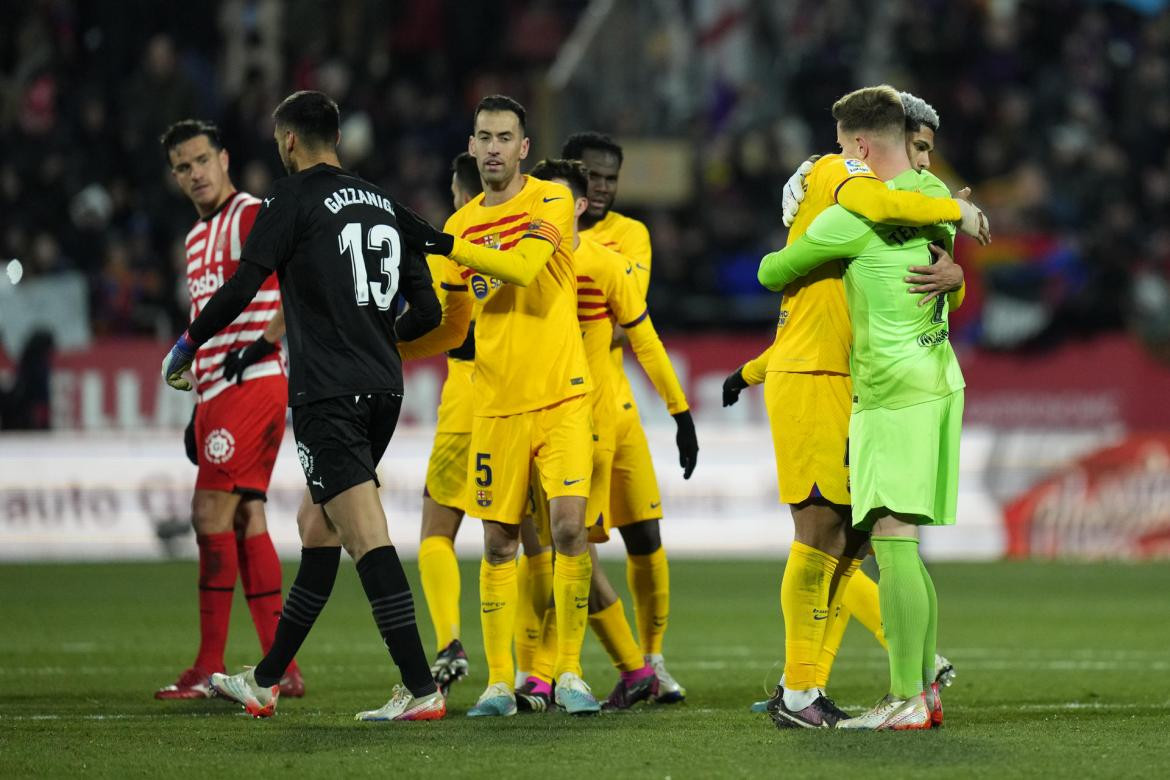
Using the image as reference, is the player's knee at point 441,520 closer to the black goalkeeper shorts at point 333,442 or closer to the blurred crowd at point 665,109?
the black goalkeeper shorts at point 333,442

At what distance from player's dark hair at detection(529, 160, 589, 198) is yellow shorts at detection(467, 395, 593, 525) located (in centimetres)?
104

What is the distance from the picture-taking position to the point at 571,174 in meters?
7.58

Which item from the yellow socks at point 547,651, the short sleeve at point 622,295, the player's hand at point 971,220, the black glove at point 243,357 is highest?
the player's hand at point 971,220

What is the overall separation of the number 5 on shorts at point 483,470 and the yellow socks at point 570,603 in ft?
1.40

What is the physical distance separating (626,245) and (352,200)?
191 centimetres

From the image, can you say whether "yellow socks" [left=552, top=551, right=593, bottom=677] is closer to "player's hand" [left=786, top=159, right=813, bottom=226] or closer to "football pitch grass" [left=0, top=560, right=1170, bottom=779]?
"football pitch grass" [left=0, top=560, right=1170, bottom=779]

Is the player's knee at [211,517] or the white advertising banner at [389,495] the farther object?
the white advertising banner at [389,495]

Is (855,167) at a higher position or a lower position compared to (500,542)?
higher

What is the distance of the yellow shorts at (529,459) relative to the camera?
6961mm

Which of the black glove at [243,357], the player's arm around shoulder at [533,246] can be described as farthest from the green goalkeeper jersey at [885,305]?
the black glove at [243,357]

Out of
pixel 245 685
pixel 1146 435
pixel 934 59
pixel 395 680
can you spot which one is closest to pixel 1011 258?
pixel 1146 435

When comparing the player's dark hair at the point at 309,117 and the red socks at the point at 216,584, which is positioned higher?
the player's dark hair at the point at 309,117

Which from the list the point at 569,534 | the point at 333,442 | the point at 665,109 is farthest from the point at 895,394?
the point at 665,109

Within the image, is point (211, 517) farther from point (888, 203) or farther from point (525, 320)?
point (888, 203)
